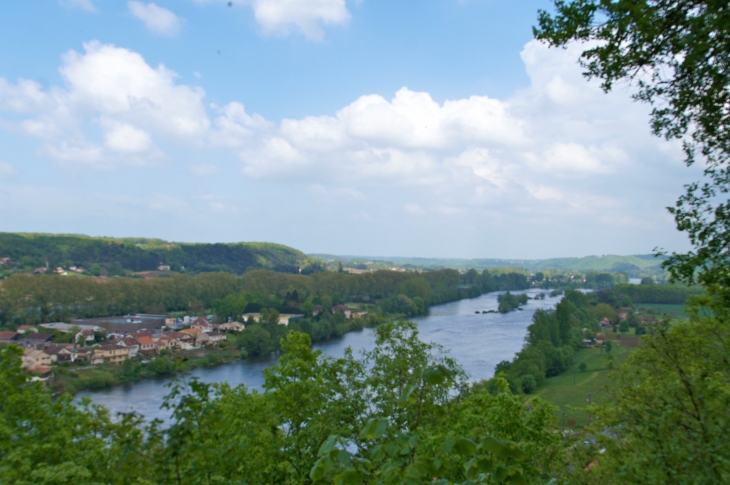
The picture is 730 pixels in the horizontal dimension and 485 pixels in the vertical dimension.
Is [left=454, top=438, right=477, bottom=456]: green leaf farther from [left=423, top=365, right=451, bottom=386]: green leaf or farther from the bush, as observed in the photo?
the bush

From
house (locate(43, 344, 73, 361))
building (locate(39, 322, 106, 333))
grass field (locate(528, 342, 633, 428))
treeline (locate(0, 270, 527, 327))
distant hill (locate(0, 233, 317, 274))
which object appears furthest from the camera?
distant hill (locate(0, 233, 317, 274))

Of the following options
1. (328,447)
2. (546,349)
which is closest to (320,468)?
(328,447)

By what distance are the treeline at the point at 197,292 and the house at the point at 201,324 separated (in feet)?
10.0

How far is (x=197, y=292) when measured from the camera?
37.9 metres

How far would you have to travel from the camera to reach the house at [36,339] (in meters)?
20.2

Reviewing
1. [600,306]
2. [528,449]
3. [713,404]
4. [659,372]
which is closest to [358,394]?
[528,449]

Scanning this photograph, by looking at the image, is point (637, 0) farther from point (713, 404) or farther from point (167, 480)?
point (167, 480)

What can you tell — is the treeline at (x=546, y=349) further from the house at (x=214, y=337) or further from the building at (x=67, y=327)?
the building at (x=67, y=327)

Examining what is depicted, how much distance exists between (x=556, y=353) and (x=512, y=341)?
14.0 feet

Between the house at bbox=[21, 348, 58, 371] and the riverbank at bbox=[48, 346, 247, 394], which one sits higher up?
the house at bbox=[21, 348, 58, 371]

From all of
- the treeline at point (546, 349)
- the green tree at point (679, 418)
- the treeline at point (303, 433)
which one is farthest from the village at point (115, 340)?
the green tree at point (679, 418)

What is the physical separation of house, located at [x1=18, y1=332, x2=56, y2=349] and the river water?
5866 millimetres

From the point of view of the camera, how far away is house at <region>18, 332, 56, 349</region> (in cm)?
2025

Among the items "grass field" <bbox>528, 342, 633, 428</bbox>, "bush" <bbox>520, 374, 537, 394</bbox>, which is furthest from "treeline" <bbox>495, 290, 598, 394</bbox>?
"grass field" <bbox>528, 342, 633, 428</bbox>
